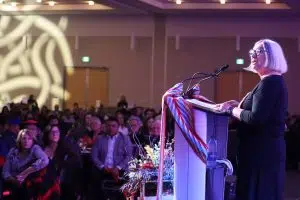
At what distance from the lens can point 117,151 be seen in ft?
27.0

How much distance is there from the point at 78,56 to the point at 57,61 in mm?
673

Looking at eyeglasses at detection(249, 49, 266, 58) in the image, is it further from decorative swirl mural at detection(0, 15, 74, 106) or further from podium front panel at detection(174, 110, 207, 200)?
decorative swirl mural at detection(0, 15, 74, 106)

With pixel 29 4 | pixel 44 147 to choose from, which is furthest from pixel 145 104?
pixel 44 147

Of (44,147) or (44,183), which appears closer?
(44,183)

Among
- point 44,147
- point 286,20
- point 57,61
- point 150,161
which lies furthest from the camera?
point 57,61

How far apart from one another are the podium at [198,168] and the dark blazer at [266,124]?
6.3 inches

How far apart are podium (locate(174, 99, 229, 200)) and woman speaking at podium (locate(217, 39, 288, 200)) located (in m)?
0.11

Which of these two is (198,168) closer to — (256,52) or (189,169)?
(189,169)

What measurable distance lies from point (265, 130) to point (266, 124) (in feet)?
0.13

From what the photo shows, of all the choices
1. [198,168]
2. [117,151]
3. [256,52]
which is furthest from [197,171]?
[117,151]

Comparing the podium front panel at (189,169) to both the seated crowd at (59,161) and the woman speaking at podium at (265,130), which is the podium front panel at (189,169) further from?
the seated crowd at (59,161)

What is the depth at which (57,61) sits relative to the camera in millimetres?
20141

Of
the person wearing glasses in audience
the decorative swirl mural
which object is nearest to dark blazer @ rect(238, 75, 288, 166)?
the person wearing glasses in audience

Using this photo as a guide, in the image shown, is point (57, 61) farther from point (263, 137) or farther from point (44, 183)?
point (263, 137)
